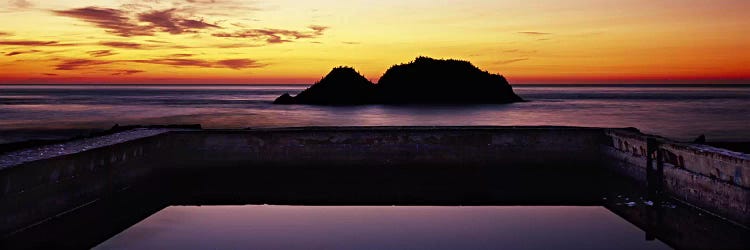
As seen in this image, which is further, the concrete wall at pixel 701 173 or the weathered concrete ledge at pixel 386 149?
the weathered concrete ledge at pixel 386 149

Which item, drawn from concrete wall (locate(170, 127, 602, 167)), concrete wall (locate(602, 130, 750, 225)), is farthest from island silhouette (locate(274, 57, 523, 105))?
concrete wall (locate(602, 130, 750, 225))

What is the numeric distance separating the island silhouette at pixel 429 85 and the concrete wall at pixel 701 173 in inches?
2220

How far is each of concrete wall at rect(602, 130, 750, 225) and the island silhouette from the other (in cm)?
5639

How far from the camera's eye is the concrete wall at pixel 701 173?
28.5 feet

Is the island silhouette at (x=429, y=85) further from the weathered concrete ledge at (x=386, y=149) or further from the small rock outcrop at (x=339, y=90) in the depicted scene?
the weathered concrete ledge at (x=386, y=149)

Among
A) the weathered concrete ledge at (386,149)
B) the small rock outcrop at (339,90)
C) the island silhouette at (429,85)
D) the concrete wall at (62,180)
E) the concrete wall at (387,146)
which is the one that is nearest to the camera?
the concrete wall at (62,180)

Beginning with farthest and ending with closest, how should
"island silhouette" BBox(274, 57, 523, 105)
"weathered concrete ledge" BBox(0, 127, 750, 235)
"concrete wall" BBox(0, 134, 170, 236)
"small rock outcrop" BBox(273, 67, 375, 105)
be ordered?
"island silhouette" BBox(274, 57, 523, 105)
"small rock outcrop" BBox(273, 67, 375, 105)
"weathered concrete ledge" BBox(0, 127, 750, 235)
"concrete wall" BBox(0, 134, 170, 236)

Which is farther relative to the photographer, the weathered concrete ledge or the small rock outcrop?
the small rock outcrop

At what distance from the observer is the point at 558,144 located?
14.3 m

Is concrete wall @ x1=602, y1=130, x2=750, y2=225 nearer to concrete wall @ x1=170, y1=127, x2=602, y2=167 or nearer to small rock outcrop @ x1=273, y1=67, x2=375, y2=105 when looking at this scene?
concrete wall @ x1=170, y1=127, x2=602, y2=167

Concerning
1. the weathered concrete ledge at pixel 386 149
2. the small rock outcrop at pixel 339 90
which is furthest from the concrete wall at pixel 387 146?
the small rock outcrop at pixel 339 90

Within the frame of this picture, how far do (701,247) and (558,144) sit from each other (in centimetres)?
627

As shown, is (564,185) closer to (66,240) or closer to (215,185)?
(215,185)

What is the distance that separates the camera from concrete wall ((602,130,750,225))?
8700 mm
